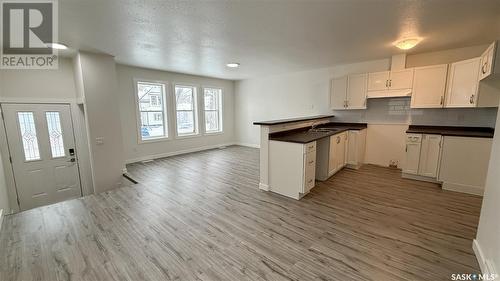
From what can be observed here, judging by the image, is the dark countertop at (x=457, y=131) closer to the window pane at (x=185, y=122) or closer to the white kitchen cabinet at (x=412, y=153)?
the white kitchen cabinet at (x=412, y=153)

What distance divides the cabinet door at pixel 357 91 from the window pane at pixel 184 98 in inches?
187

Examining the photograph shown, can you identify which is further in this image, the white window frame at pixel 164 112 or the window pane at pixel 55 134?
the white window frame at pixel 164 112

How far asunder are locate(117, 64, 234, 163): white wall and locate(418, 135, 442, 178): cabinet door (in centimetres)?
592

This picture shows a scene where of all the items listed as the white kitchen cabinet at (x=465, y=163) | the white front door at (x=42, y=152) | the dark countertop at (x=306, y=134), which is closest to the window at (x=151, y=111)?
the white front door at (x=42, y=152)

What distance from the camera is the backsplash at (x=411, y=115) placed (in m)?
3.84

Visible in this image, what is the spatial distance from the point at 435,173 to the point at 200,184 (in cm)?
441

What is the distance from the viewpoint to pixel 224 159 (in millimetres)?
5867

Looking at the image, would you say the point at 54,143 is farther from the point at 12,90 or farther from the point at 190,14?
the point at 190,14

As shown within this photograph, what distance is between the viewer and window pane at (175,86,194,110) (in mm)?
6395

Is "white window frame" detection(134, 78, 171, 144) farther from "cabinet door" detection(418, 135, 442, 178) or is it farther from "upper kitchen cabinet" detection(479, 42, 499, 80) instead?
"upper kitchen cabinet" detection(479, 42, 499, 80)

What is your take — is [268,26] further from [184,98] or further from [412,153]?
[184,98]

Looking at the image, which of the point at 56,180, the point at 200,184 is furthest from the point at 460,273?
the point at 56,180

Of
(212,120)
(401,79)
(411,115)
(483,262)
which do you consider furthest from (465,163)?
(212,120)

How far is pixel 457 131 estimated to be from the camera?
370cm
